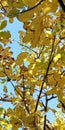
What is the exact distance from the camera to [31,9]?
1.54 meters

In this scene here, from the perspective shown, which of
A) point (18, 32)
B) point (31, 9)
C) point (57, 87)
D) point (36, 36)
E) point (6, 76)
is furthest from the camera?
point (18, 32)

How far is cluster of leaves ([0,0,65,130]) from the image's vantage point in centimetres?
167

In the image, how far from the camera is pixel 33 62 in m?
2.45

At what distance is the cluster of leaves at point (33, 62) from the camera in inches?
65.8

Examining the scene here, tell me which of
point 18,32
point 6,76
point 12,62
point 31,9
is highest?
point 18,32

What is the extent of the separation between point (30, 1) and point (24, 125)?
1.03 metres

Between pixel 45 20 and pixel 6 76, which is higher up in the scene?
pixel 6 76

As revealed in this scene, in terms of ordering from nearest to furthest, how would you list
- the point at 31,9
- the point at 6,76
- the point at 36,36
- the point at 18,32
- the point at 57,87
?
the point at 31,9 < the point at 36,36 < the point at 57,87 < the point at 6,76 < the point at 18,32

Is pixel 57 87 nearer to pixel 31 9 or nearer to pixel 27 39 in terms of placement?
pixel 27 39

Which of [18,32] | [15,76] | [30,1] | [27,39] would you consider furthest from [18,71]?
[30,1]

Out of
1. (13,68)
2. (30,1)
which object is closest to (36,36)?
(30,1)

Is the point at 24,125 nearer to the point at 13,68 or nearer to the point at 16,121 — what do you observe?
the point at 16,121

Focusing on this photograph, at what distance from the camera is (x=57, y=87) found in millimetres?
2197

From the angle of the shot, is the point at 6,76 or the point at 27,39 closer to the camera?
the point at 27,39
